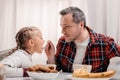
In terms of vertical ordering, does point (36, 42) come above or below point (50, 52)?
above

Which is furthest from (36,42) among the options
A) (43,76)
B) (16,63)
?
(43,76)

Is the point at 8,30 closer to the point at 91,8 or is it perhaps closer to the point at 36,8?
the point at 36,8

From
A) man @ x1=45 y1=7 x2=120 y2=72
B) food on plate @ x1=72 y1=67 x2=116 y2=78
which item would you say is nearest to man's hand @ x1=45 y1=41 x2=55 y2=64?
man @ x1=45 y1=7 x2=120 y2=72

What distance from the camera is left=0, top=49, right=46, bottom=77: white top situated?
1640 mm

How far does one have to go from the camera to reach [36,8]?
10.2 feet

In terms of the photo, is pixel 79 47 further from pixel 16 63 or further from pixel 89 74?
pixel 89 74

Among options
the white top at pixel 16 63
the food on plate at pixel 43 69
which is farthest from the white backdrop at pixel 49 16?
the food on plate at pixel 43 69

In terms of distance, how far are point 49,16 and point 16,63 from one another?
1426 millimetres

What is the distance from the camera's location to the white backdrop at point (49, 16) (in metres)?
2.85

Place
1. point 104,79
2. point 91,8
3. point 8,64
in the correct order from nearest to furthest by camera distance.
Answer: point 104,79, point 8,64, point 91,8

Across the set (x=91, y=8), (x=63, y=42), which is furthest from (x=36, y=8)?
(x=63, y=42)

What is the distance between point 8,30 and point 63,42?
116 centimetres

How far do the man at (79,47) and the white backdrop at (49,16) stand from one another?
700mm

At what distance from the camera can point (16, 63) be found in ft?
5.64
